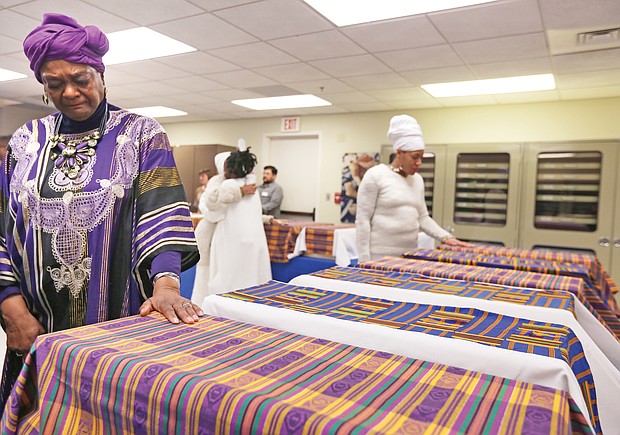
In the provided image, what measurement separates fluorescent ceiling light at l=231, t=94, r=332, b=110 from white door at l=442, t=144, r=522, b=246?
1834mm

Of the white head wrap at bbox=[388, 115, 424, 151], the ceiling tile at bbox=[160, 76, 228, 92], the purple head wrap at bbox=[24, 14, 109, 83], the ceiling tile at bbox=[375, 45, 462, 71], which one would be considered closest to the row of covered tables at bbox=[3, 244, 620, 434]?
the purple head wrap at bbox=[24, 14, 109, 83]

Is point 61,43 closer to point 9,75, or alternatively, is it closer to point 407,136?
point 407,136

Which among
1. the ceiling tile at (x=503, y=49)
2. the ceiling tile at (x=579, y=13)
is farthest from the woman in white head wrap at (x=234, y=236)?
the ceiling tile at (x=579, y=13)

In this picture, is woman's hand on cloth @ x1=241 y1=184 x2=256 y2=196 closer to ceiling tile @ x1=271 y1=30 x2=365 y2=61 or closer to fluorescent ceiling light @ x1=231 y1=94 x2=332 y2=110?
ceiling tile @ x1=271 y1=30 x2=365 y2=61

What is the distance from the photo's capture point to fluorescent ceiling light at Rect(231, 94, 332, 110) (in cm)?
634

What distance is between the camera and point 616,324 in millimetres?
1979

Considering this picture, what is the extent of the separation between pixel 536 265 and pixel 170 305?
1.71m

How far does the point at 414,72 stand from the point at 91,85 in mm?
4066

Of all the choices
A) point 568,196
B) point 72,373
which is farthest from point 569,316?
point 568,196

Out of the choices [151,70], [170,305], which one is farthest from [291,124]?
[170,305]

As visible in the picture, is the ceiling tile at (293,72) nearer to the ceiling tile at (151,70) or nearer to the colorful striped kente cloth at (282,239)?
the ceiling tile at (151,70)

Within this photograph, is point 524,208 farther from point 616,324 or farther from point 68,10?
point 68,10

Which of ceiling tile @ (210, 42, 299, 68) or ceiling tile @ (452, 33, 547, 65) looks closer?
ceiling tile @ (452, 33, 547, 65)

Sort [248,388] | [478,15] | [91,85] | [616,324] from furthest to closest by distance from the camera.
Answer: [478,15] < [616,324] < [91,85] < [248,388]
